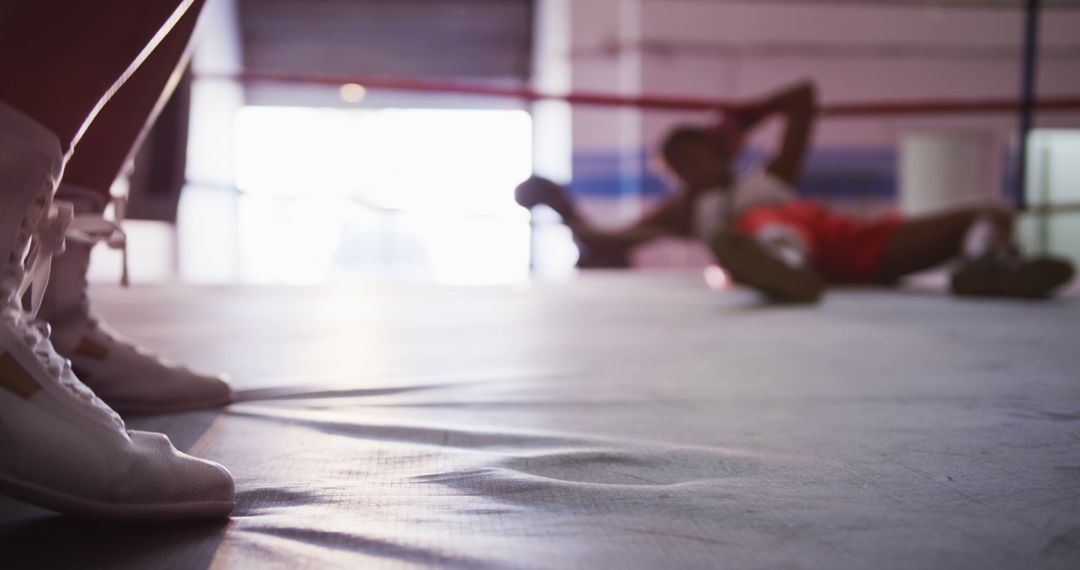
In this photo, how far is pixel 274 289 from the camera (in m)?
2.39

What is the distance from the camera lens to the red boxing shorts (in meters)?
2.14

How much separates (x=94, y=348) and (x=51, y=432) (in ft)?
0.94

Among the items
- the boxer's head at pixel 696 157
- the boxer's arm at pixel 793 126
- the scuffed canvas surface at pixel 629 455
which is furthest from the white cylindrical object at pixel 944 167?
the scuffed canvas surface at pixel 629 455

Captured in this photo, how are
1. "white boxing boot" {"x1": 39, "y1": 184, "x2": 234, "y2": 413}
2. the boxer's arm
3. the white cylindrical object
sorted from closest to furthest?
"white boxing boot" {"x1": 39, "y1": 184, "x2": 234, "y2": 413}, the boxer's arm, the white cylindrical object

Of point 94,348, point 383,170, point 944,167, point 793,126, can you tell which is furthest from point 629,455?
point 383,170

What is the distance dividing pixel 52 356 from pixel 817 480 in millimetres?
404

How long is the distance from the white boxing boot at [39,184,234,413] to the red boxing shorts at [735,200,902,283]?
5.44ft

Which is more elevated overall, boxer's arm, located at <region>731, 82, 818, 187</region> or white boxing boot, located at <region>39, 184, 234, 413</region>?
boxer's arm, located at <region>731, 82, 818, 187</region>

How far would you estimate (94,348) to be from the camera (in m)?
0.63

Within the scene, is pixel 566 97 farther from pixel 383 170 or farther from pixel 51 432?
pixel 383 170

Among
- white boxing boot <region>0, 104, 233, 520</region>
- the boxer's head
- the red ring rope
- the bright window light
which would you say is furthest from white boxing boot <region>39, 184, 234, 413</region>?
the bright window light

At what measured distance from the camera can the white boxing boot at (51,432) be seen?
1.20 ft

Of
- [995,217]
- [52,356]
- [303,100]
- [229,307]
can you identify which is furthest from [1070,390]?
[303,100]

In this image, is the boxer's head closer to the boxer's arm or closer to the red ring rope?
the boxer's arm
